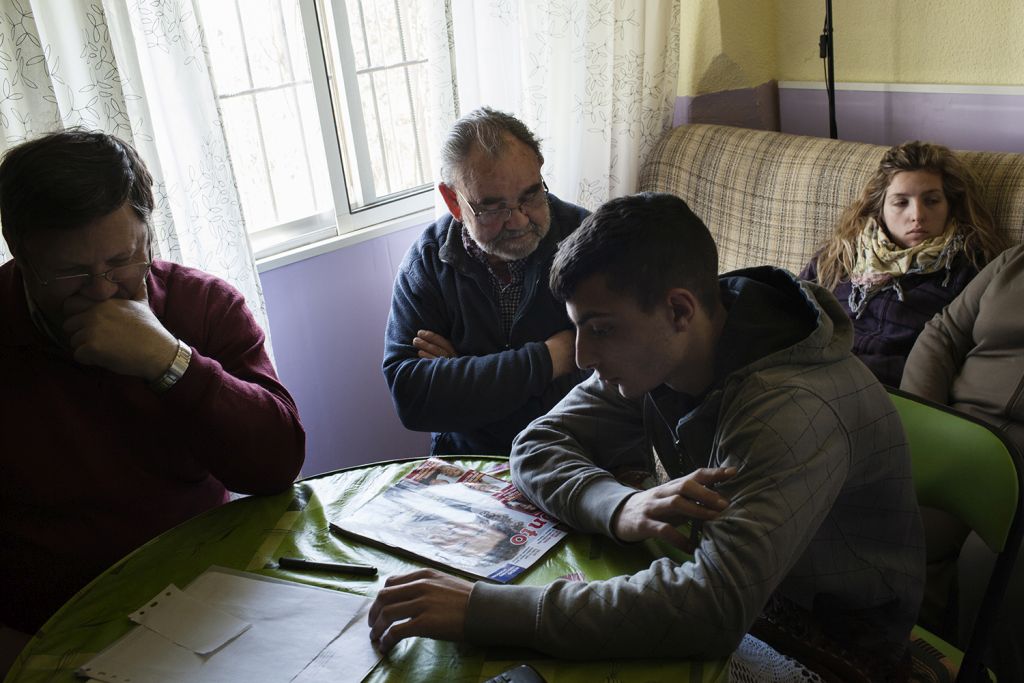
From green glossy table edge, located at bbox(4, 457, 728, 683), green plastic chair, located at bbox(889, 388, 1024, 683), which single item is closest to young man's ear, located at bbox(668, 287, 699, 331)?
green glossy table edge, located at bbox(4, 457, 728, 683)

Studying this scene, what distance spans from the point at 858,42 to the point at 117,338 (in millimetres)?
2476

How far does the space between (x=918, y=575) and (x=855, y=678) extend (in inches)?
6.8

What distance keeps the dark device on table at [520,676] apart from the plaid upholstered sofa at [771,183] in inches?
72.4

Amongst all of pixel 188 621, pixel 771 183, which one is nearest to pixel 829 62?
pixel 771 183

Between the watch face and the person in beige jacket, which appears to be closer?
the watch face

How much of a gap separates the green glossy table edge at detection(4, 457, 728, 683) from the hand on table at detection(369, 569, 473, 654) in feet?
0.09

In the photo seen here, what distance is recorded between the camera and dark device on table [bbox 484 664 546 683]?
991mm

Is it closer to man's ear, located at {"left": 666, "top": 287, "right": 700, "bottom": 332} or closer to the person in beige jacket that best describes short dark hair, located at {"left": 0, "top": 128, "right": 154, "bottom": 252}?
man's ear, located at {"left": 666, "top": 287, "right": 700, "bottom": 332}

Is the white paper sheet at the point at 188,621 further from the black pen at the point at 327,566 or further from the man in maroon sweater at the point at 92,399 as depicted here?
the man in maroon sweater at the point at 92,399

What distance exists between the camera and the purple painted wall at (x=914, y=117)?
2.54m

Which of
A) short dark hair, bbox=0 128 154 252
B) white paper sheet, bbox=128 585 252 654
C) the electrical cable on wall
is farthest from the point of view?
the electrical cable on wall

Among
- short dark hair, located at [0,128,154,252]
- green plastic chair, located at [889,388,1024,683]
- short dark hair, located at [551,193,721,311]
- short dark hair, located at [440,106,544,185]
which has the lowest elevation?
green plastic chair, located at [889,388,1024,683]

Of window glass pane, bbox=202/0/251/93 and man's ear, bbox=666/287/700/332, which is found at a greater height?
window glass pane, bbox=202/0/251/93

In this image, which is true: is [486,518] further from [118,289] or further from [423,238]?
[423,238]
